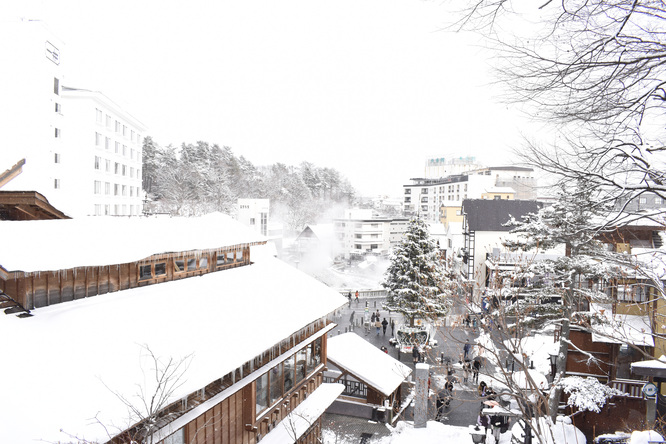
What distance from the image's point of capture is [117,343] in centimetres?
670

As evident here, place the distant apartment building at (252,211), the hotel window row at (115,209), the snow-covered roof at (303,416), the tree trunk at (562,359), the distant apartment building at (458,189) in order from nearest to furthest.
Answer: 1. the snow-covered roof at (303,416)
2. the tree trunk at (562,359)
3. the hotel window row at (115,209)
4. the distant apartment building at (252,211)
5. the distant apartment building at (458,189)

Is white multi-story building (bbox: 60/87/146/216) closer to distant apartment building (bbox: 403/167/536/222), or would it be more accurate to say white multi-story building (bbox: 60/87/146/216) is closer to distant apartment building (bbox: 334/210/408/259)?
distant apartment building (bbox: 334/210/408/259)

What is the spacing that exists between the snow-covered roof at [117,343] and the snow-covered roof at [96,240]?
85cm

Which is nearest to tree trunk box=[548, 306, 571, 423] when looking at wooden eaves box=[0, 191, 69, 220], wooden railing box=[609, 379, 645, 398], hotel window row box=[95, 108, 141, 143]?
wooden railing box=[609, 379, 645, 398]

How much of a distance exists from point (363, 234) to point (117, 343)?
67.2 m

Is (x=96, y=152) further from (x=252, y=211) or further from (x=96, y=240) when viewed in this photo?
(x=96, y=240)

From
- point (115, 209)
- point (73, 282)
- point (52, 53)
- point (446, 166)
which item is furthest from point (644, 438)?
point (446, 166)

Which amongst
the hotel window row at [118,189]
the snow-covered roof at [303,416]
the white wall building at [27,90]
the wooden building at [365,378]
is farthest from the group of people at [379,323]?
the hotel window row at [118,189]

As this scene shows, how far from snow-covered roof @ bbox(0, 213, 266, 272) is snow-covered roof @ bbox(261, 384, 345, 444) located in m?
5.10

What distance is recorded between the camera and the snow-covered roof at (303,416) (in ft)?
33.4

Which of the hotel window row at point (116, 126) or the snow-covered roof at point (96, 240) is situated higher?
the hotel window row at point (116, 126)

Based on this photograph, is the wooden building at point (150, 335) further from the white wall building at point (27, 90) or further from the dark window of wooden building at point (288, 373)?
the white wall building at point (27, 90)

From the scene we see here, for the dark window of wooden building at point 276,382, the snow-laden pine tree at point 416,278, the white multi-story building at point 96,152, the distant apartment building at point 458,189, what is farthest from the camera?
the distant apartment building at point 458,189

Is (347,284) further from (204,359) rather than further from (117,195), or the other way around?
(204,359)
